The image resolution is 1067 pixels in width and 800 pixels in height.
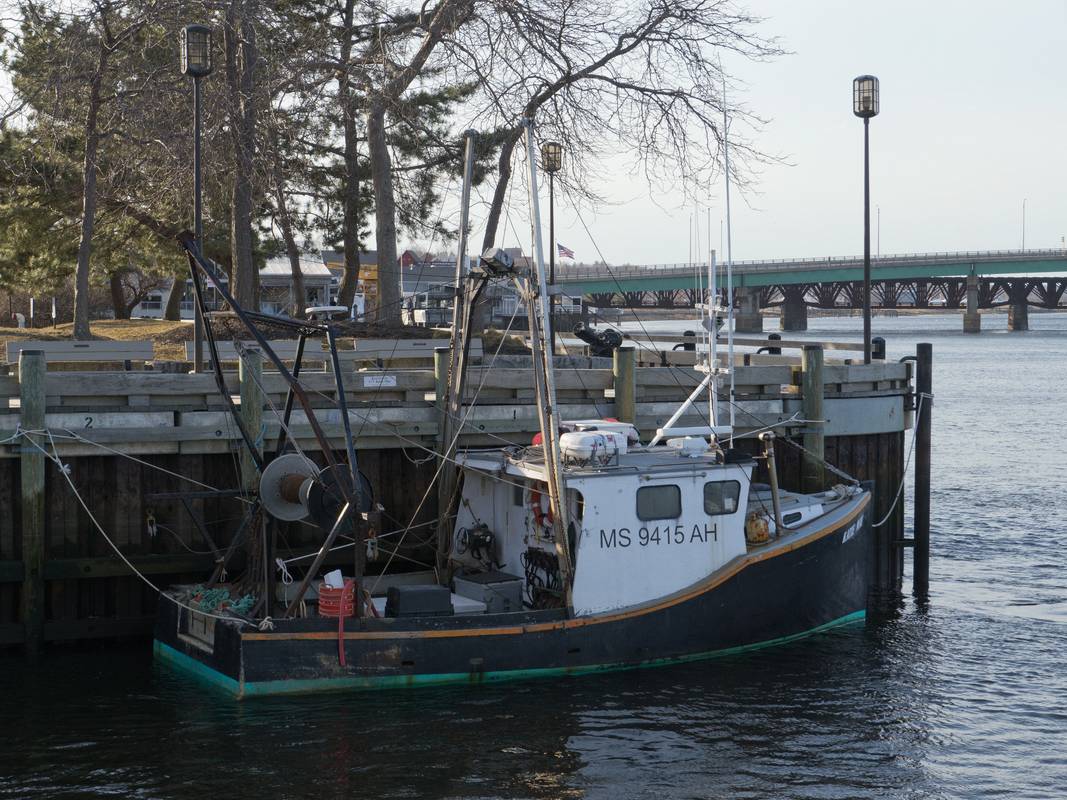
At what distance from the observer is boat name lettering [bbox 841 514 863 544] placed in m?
17.6

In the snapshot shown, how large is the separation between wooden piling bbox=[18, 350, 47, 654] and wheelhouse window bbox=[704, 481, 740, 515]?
26.6 feet

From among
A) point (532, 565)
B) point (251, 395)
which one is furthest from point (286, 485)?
point (532, 565)


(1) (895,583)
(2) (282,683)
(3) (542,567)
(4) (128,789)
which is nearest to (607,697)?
(3) (542,567)

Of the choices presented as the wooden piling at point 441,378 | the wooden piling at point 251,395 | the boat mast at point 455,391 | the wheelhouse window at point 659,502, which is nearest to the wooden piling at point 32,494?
the wooden piling at point 251,395

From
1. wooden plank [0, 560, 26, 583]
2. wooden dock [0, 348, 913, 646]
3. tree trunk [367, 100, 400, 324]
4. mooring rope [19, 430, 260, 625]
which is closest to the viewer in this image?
mooring rope [19, 430, 260, 625]

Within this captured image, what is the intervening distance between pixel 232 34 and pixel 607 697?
17838mm

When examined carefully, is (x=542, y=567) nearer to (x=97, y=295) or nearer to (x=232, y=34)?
(x=232, y=34)

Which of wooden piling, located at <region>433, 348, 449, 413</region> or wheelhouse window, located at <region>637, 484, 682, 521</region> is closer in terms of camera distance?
wheelhouse window, located at <region>637, 484, 682, 521</region>

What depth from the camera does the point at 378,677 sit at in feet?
48.6

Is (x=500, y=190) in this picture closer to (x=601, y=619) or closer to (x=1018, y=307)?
(x=601, y=619)

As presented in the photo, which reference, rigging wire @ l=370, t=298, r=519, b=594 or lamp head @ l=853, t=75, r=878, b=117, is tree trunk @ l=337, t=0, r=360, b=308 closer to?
lamp head @ l=853, t=75, r=878, b=117

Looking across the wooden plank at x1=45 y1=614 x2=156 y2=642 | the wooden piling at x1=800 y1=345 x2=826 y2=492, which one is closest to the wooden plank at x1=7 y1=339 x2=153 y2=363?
the wooden plank at x1=45 y1=614 x2=156 y2=642

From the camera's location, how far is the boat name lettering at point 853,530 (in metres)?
17.6

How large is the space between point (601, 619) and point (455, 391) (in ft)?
11.8
